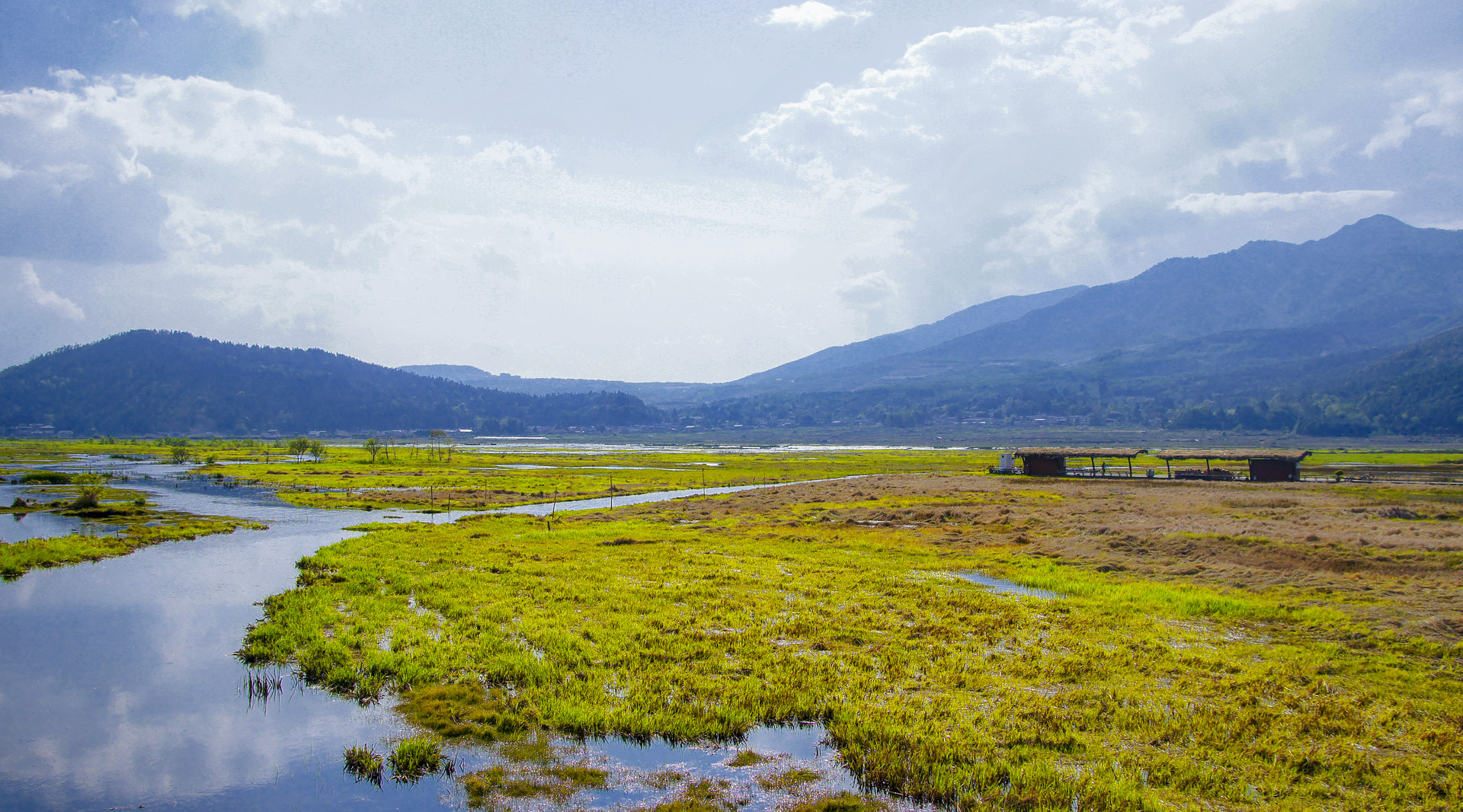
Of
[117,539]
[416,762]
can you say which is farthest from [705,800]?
[117,539]

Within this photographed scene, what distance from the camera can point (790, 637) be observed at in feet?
68.6

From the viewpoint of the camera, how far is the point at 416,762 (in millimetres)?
13156

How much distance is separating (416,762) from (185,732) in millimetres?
5949

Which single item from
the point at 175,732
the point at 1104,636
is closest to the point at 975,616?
the point at 1104,636

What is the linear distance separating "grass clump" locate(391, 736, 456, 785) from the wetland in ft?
0.17

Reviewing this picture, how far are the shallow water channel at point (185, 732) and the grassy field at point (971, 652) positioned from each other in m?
0.87

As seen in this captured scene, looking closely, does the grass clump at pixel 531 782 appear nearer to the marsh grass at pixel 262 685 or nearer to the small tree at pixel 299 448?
the marsh grass at pixel 262 685

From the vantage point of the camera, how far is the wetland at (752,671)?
41.2 ft

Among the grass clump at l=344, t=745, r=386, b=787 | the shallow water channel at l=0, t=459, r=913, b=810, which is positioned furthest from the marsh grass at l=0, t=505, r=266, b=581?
the grass clump at l=344, t=745, r=386, b=787

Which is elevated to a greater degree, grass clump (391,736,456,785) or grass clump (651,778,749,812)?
grass clump (391,736,456,785)

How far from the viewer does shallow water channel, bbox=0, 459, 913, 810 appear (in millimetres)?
12414

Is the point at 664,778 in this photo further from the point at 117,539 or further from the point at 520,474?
the point at 520,474

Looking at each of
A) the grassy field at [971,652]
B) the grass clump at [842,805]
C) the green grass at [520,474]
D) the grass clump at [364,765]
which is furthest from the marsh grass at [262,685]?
the green grass at [520,474]

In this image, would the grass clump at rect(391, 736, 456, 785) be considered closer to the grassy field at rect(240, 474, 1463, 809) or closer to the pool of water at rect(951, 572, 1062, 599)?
the grassy field at rect(240, 474, 1463, 809)
